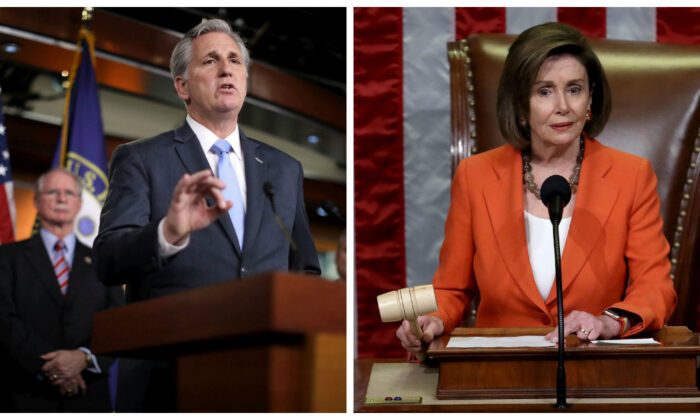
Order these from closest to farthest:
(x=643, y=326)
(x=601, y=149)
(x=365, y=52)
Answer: (x=643, y=326) < (x=601, y=149) < (x=365, y=52)

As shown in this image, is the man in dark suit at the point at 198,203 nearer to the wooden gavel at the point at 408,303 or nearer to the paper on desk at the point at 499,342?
the wooden gavel at the point at 408,303

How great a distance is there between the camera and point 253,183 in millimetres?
1661

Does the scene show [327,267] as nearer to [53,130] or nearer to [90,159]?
[90,159]

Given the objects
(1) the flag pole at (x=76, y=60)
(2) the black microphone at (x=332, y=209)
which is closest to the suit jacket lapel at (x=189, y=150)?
(2) the black microphone at (x=332, y=209)

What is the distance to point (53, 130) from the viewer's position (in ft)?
8.10

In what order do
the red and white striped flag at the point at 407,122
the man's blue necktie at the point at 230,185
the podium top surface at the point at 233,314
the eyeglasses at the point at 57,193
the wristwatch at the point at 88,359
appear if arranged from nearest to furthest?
the podium top surface at the point at 233,314, the man's blue necktie at the point at 230,185, the wristwatch at the point at 88,359, the eyeglasses at the point at 57,193, the red and white striped flag at the point at 407,122

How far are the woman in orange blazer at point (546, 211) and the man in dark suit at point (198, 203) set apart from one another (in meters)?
0.48

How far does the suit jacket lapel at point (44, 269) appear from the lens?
2213 millimetres

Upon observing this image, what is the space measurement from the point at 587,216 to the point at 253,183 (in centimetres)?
80

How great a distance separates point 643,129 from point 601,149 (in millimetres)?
408

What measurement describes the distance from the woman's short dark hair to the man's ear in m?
0.79

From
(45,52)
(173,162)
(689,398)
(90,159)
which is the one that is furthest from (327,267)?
(45,52)

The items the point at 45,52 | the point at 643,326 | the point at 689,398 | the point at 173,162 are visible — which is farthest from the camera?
the point at 45,52

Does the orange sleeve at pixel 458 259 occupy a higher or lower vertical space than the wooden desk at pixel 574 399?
higher
